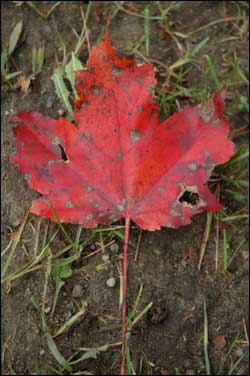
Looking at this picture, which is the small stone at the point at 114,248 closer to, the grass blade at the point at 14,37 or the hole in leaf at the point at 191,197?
the hole in leaf at the point at 191,197

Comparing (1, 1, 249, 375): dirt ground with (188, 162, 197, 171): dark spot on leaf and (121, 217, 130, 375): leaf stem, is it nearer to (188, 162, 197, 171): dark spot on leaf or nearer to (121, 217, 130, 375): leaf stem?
(121, 217, 130, 375): leaf stem

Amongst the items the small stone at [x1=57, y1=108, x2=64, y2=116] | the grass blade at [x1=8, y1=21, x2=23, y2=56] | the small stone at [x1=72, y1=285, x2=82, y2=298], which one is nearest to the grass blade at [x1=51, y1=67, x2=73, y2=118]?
the small stone at [x1=57, y1=108, x2=64, y2=116]

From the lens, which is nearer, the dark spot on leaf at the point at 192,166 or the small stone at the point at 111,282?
the dark spot on leaf at the point at 192,166

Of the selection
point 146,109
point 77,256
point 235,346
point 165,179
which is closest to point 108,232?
point 77,256

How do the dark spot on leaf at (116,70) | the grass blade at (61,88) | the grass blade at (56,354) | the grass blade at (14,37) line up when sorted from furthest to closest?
the grass blade at (14,37)
the grass blade at (61,88)
the grass blade at (56,354)
the dark spot on leaf at (116,70)

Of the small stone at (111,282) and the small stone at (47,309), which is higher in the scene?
the small stone at (111,282)

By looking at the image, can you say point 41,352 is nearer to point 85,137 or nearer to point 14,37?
point 85,137

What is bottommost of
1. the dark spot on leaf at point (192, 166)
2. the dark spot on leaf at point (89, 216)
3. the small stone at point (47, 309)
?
the small stone at point (47, 309)

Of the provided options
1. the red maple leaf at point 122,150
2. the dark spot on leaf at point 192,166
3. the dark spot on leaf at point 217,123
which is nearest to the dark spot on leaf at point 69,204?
the red maple leaf at point 122,150

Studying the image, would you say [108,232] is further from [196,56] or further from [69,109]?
[196,56]
